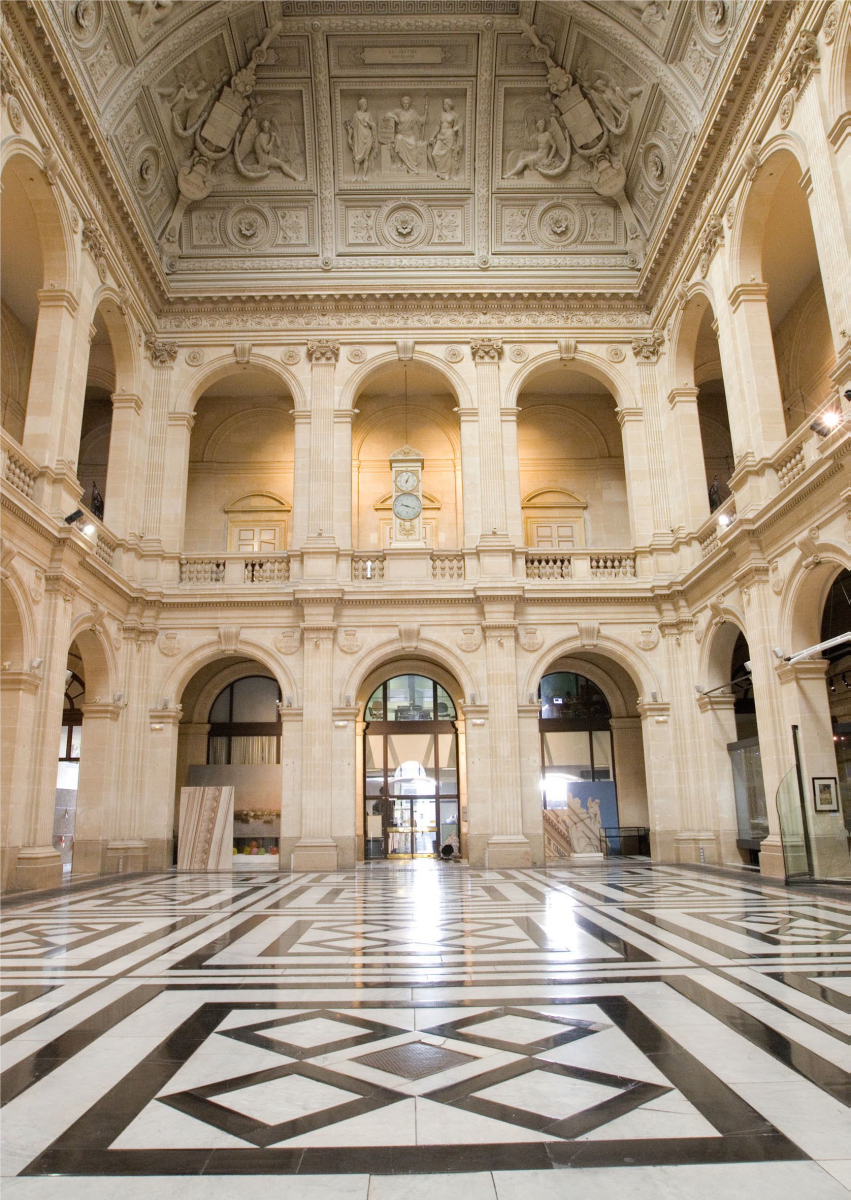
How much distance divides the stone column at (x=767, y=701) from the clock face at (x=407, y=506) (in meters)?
8.49

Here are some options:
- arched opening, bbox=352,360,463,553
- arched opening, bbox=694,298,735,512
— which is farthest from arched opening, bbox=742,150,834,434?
arched opening, bbox=352,360,463,553

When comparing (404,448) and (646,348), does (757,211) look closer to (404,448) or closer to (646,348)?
(646,348)

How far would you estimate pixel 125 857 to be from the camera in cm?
1750

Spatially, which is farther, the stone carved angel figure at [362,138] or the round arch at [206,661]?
the stone carved angel figure at [362,138]

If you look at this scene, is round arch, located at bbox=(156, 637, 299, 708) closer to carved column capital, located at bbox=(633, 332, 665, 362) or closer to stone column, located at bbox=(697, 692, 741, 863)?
stone column, located at bbox=(697, 692, 741, 863)

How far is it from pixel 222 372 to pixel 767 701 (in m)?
14.8

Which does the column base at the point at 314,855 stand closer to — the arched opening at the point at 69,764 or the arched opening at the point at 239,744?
the arched opening at the point at 239,744

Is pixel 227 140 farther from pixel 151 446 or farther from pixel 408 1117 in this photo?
pixel 408 1117

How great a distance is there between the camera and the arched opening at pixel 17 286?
48.2 feet

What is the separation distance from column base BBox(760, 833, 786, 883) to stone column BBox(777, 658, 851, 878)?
0.78m

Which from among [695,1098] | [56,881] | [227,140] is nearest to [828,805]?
[695,1098]

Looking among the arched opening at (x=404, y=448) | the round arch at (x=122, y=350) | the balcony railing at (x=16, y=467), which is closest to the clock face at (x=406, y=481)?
the arched opening at (x=404, y=448)

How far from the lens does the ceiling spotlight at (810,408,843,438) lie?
11284mm

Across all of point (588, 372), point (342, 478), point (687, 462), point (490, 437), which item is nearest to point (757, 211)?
point (687, 462)
